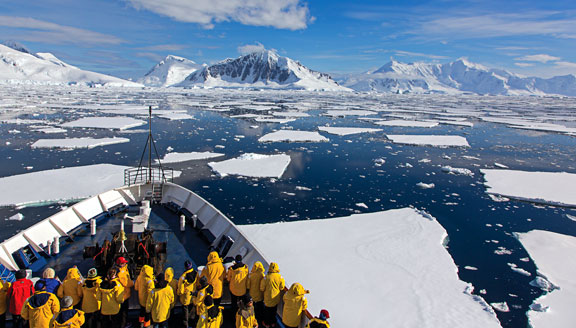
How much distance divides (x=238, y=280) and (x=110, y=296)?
150 centimetres

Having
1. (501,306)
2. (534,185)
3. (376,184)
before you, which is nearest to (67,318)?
(501,306)

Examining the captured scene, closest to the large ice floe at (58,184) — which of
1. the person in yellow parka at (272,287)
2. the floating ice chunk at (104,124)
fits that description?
the person in yellow parka at (272,287)

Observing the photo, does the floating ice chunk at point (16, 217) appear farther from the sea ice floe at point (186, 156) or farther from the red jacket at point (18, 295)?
the sea ice floe at point (186, 156)

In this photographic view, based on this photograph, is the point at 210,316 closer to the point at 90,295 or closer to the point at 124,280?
the point at 124,280

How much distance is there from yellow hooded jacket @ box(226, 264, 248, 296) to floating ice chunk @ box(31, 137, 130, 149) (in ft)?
56.8

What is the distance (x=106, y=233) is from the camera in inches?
303

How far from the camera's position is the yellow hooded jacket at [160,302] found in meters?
4.08

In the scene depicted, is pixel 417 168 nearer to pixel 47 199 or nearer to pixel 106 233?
pixel 106 233

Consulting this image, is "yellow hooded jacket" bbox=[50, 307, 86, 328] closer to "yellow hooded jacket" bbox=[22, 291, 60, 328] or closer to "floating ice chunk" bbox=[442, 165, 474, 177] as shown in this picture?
"yellow hooded jacket" bbox=[22, 291, 60, 328]

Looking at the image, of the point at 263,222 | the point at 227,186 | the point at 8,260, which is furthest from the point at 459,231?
the point at 8,260

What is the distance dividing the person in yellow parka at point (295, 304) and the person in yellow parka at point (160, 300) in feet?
4.47

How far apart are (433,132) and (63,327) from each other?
98.1ft

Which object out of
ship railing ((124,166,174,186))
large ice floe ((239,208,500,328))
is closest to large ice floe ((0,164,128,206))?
ship railing ((124,166,174,186))

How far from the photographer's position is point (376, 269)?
24.4ft
